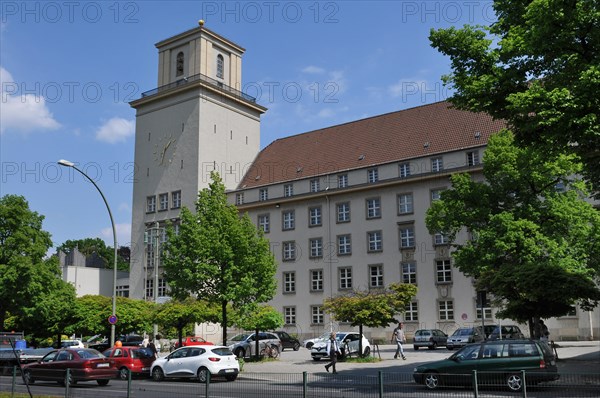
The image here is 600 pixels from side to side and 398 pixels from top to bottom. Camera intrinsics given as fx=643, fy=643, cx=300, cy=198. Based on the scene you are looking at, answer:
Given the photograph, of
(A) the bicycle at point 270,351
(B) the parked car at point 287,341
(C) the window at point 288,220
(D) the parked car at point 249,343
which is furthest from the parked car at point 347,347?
(C) the window at point 288,220

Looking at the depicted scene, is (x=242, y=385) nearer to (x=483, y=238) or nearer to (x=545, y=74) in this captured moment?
(x=545, y=74)

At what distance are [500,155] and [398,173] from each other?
2006 centimetres

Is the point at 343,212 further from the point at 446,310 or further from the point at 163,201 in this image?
the point at 163,201

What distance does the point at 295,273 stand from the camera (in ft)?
192

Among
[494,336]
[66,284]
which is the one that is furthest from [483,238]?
[66,284]

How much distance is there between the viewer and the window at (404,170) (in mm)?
52812

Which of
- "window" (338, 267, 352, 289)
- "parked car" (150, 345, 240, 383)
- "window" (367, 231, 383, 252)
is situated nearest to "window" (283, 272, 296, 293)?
"window" (338, 267, 352, 289)

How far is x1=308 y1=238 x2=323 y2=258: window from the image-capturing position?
5712 centimetres

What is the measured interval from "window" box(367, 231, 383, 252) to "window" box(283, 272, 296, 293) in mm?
8358

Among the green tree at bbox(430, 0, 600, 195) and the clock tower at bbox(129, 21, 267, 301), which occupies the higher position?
the clock tower at bbox(129, 21, 267, 301)

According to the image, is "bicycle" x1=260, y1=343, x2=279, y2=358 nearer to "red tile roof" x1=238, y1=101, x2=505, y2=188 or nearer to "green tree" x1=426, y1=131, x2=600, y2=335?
"green tree" x1=426, y1=131, x2=600, y2=335

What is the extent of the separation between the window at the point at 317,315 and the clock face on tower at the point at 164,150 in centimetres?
2242

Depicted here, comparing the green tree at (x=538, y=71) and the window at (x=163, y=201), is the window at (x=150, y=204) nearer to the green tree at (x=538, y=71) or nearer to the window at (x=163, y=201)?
the window at (x=163, y=201)

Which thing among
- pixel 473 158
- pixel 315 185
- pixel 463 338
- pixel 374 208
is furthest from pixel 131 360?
pixel 315 185
